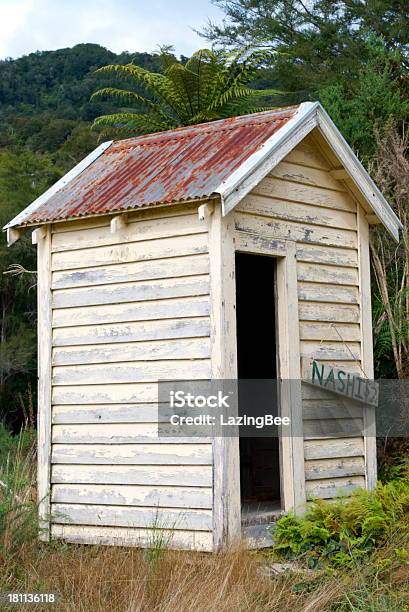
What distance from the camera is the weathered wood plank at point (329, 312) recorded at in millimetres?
8188

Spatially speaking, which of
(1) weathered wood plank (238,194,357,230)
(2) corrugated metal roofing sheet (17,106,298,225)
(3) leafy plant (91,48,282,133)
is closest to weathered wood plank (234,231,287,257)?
(1) weathered wood plank (238,194,357,230)

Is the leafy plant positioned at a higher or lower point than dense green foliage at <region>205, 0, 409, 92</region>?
lower

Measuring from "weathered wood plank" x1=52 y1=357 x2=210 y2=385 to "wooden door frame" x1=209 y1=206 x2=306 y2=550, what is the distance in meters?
0.21

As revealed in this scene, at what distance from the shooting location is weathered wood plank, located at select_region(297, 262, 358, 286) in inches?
324

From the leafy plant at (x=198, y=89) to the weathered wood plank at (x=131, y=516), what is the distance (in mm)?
11368

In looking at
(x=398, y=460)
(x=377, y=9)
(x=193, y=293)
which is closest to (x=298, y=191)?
(x=193, y=293)

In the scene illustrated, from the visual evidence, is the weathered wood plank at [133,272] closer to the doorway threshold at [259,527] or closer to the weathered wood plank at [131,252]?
the weathered wood plank at [131,252]

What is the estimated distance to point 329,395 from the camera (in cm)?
839

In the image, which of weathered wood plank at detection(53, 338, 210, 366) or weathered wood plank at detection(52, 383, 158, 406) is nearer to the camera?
weathered wood plank at detection(53, 338, 210, 366)

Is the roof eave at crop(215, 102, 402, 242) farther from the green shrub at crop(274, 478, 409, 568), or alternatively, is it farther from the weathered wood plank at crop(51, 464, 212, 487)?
the green shrub at crop(274, 478, 409, 568)

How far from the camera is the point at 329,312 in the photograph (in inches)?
333

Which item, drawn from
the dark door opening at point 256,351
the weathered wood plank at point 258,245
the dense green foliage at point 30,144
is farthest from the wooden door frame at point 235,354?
the dense green foliage at point 30,144

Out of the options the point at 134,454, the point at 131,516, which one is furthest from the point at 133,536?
the point at 134,454

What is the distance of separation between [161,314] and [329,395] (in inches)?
71.2
